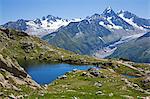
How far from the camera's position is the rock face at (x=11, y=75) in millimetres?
50763

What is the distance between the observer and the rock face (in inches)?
1999

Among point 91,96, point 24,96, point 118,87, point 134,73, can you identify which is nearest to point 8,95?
point 24,96

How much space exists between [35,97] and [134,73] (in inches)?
6251

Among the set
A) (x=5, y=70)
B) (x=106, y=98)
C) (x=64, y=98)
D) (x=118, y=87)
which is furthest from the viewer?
(x=118, y=87)

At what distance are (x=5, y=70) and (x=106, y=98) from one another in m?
16.1

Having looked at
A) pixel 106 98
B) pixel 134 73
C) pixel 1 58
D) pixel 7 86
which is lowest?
pixel 106 98

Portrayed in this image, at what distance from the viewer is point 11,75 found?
2153 inches

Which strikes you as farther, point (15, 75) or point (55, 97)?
point (15, 75)

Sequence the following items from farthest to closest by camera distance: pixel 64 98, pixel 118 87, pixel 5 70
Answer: pixel 118 87, pixel 5 70, pixel 64 98

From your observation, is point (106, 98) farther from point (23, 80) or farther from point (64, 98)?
point (23, 80)

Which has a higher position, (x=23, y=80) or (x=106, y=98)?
(x=23, y=80)

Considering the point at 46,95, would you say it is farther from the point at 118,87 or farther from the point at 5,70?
the point at 118,87

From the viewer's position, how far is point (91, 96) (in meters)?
48.6

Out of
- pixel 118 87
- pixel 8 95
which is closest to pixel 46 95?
pixel 8 95
